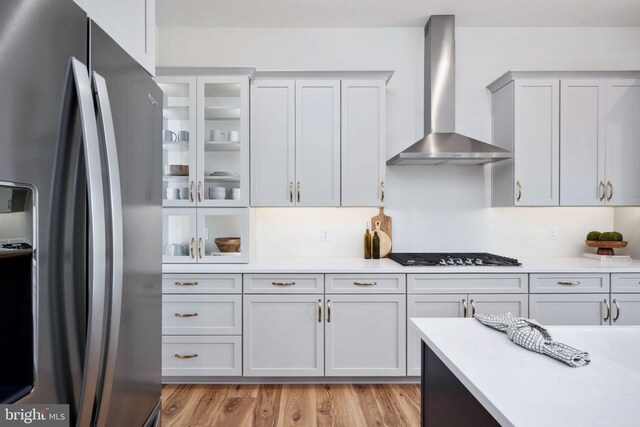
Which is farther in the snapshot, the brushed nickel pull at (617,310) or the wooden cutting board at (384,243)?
the wooden cutting board at (384,243)

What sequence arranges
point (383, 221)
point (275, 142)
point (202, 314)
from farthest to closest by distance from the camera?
point (383, 221) < point (275, 142) < point (202, 314)

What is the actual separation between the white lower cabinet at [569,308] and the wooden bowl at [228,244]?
2232 millimetres

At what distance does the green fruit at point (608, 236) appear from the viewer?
305 centimetres

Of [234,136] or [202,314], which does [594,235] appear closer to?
[234,136]

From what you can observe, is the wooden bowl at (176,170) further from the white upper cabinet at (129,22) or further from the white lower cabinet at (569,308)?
the white lower cabinet at (569,308)

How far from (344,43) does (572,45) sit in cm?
206

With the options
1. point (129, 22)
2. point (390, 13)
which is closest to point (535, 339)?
point (129, 22)

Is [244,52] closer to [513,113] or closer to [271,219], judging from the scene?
[271,219]

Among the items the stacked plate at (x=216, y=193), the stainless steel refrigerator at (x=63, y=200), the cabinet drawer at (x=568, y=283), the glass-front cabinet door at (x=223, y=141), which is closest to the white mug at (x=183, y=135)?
the glass-front cabinet door at (x=223, y=141)

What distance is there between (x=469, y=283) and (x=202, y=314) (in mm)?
1956

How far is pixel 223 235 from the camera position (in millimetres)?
2850

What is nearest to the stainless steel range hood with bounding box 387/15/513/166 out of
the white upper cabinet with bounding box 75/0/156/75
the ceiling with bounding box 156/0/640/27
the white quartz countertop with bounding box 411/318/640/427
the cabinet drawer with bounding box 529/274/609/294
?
the ceiling with bounding box 156/0/640/27

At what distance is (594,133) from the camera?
9.50 feet

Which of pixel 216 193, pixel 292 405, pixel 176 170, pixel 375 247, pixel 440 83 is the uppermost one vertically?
pixel 440 83
